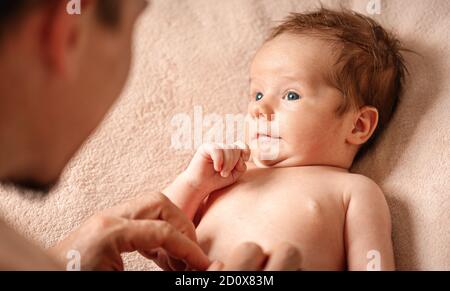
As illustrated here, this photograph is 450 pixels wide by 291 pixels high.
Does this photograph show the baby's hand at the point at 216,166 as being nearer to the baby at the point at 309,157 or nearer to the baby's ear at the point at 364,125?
the baby at the point at 309,157

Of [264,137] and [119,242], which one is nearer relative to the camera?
[119,242]

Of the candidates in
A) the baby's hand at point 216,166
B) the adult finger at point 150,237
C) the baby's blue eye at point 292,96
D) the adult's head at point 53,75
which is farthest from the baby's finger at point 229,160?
the adult's head at point 53,75

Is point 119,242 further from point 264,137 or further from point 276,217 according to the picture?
point 264,137

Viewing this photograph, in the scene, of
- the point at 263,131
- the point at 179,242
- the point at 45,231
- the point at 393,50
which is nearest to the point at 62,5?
the point at 179,242

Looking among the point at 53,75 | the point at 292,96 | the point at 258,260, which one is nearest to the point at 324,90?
the point at 292,96

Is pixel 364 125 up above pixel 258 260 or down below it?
above

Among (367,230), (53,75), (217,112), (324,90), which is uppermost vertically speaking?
(53,75)

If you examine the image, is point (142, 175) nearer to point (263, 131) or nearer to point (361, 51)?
point (263, 131)

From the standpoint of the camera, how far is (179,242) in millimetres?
967

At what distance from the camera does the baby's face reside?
4.08ft

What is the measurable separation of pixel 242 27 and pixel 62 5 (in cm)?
97

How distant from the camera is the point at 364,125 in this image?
1306 mm

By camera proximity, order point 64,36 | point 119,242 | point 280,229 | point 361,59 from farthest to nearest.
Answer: point 361,59
point 280,229
point 119,242
point 64,36

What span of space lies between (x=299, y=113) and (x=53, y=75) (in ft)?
2.21
